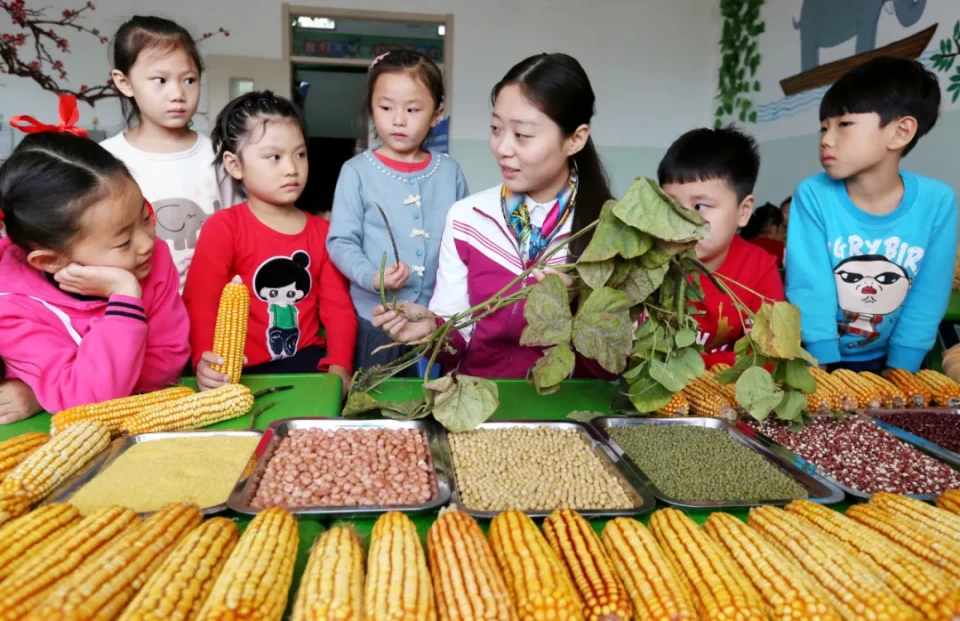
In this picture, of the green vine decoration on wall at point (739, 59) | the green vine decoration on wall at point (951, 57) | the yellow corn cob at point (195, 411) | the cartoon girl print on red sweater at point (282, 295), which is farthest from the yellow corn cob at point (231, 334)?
the green vine decoration on wall at point (739, 59)

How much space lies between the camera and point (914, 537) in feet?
3.52

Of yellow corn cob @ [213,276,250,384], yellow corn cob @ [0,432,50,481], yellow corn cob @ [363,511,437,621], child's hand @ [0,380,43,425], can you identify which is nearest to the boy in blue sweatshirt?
yellow corn cob @ [363,511,437,621]

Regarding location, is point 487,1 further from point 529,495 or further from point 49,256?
point 529,495

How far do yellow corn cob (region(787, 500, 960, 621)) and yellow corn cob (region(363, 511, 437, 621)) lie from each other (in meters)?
0.74

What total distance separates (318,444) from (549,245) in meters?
1.16

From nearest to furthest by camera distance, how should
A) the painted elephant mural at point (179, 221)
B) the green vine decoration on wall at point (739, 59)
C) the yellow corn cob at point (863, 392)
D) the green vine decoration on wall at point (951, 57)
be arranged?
1. the yellow corn cob at point (863, 392)
2. the painted elephant mural at point (179, 221)
3. the green vine decoration on wall at point (951, 57)
4. the green vine decoration on wall at point (739, 59)

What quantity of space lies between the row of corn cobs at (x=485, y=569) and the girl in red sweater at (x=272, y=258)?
135 cm

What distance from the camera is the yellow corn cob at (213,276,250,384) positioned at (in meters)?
1.83

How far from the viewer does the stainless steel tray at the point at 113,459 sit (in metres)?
1.18

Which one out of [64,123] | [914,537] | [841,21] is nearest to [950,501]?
[914,537]

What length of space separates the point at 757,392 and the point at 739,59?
25.1ft

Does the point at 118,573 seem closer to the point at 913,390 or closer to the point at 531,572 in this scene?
the point at 531,572

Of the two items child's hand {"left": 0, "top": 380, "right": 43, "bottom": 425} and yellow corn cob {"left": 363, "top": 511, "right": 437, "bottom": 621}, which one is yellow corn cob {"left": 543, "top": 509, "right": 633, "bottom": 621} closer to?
yellow corn cob {"left": 363, "top": 511, "right": 437, "bottom": 621}

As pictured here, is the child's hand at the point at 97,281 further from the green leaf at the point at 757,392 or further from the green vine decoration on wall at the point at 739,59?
the green vine decoration on wall at the point at 739,59
